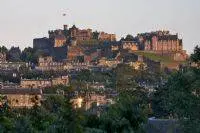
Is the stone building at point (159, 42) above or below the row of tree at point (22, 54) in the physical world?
above

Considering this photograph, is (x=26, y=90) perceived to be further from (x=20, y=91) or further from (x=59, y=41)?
(x=59, y=41)

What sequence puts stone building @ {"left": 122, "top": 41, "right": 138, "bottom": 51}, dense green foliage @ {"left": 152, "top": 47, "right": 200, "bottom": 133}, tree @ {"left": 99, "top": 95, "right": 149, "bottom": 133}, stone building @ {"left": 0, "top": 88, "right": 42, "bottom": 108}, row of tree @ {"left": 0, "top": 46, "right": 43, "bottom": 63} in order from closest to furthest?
dense green foliage @ {"left": 152, "top": 47, "right": 200, "bottom": 133}, tree @ {"left": 99, "top": 95, "right": 149, "bottom": 133}, stone building @ {"left": 0, "top": 88, "right": 42, "bottom": 108}, row of tree @ {"left": 0, "top": 46, "right": 43, "bottom": 63}, stone building @ {"left": 122, "top": 41, "right": 138, "bottom": 51}

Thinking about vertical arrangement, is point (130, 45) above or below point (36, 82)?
above

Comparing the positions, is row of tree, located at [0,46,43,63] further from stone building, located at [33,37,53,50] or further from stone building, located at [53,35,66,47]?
stone building, located at [53,35,66,47]

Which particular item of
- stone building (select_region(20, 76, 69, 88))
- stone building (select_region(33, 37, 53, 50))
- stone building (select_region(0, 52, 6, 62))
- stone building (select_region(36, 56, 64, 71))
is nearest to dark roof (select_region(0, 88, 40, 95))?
stone building (select_region(20, 76, 69, 88))

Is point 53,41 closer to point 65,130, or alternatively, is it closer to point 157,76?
point 157,76

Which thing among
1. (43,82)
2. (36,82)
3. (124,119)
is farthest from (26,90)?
(124,119)

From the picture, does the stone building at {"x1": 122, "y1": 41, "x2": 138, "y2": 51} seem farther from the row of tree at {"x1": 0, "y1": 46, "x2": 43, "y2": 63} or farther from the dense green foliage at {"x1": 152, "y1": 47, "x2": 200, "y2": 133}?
the dense green foliage at {"x1": 152, "y1": 47, "x2": 200, "y2": 133}

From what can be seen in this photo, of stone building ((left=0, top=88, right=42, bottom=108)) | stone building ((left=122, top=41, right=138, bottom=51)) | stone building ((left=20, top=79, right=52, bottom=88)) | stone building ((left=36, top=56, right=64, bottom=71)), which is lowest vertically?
stone building ((left=0, top=88, right=42, bottom=108))

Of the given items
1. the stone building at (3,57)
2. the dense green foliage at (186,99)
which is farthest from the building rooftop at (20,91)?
the dense green foliage at (186,99)

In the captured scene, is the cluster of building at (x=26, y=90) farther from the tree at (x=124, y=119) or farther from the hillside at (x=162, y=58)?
the tree at (x=124, y=119)

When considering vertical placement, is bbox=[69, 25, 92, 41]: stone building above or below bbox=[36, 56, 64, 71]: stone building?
above

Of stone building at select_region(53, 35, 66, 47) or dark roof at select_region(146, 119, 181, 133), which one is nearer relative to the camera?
dark roof at select_region(146, 119, 181, 133)

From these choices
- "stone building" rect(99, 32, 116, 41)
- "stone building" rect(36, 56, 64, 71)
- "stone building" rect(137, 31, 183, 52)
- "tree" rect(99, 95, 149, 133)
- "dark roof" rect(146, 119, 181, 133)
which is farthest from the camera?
"stone building" rect(99, 32, 116, 41)
